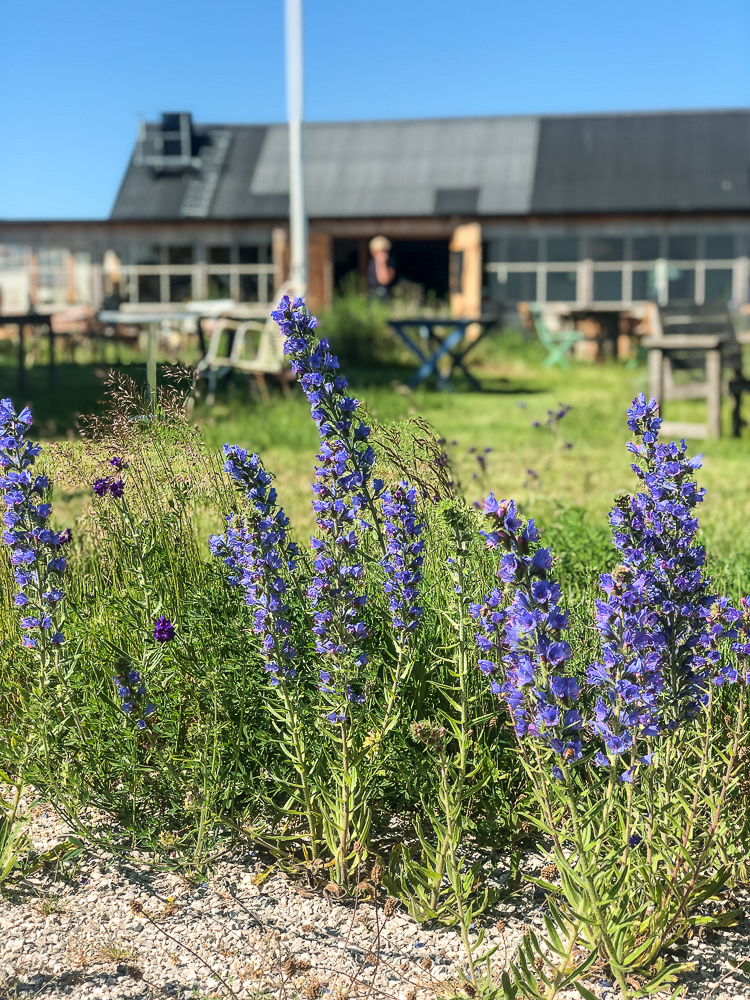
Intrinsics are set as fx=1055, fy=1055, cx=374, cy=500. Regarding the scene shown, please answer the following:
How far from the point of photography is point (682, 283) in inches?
871

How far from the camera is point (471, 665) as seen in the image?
2.16 m

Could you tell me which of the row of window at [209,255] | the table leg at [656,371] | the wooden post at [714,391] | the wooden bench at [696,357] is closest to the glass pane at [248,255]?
the row of window at [209,255]

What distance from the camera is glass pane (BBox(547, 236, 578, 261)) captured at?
72.9 feet

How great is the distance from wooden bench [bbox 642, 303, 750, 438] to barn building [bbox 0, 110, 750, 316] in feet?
36.6

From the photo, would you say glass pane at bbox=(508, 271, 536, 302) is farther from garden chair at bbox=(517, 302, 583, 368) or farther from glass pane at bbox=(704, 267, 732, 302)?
glass pane at bbox=(704, 267, 732, 302)

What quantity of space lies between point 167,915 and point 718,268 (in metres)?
21.8

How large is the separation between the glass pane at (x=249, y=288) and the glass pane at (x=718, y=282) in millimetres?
9671

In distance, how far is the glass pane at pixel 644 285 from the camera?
2202cm

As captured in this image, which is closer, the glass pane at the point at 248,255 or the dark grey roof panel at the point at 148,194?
the glass pane at the point at 248,255

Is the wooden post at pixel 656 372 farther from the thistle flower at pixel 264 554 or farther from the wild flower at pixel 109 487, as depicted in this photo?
the thistle flower at pixel 264 554

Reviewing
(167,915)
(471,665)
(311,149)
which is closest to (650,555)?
(471,665)

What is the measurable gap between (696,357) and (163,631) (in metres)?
8.06

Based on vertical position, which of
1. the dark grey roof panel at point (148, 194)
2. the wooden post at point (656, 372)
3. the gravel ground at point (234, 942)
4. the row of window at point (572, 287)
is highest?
the dark grey roof panel at point (148, 194)

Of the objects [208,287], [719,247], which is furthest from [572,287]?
[208,287]
